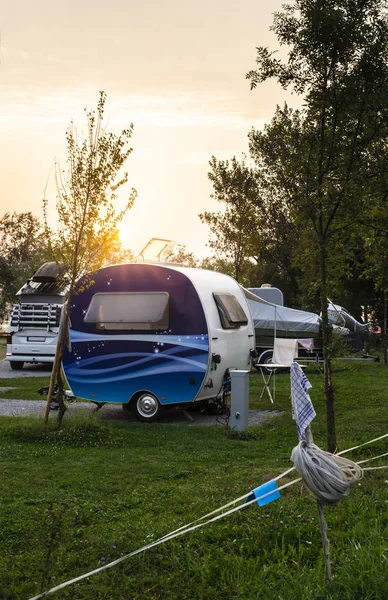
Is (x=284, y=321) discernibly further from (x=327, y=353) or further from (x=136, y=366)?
(x=327, y=353)

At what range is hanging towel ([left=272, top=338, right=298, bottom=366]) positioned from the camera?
48.5 feet

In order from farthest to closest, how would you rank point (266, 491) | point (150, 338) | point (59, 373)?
point (150, 338) < point (59, 373) < point (266, 491)

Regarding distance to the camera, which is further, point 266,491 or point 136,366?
point 136,366

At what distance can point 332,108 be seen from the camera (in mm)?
8203

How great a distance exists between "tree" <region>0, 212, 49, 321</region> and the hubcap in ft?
125

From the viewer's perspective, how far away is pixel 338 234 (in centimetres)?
848

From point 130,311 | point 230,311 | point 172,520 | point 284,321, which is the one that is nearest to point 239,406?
point 230,311

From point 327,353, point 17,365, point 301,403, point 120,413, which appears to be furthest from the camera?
point 17,365

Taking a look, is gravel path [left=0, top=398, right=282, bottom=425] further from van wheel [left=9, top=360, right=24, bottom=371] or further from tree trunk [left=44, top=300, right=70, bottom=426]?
van wheel [left=9, top=360, right=24, bottom=371]

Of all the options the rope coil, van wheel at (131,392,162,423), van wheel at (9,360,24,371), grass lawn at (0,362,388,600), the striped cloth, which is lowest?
grass lawn at (0,362,388,600)

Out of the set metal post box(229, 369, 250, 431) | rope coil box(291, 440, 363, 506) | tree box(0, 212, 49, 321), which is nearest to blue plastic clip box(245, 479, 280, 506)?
rope coil box(291, 440, 363, 506)

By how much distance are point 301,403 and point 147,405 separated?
8604 mm

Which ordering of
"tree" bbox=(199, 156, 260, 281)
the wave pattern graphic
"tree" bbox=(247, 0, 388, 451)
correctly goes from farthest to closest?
1. "tree" bbox=(199, 156, 260, 281)
2. the wave pattern graphic
3. "tree" bbox=(247, 0, 388, 451)

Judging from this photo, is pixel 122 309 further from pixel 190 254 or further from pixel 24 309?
pixel 190 254
